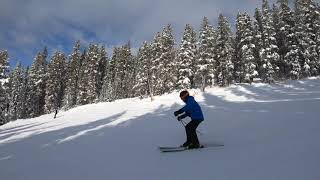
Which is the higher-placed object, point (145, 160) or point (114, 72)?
point (114, 72)

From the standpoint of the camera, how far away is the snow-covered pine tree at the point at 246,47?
53812 millimetres

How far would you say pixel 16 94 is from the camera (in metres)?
94.4

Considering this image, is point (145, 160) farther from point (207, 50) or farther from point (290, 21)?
point (290, 21)

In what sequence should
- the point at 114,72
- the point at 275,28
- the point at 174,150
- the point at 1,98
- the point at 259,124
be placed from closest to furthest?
1. the point at 174,150
2. the point at 259,124
3. the point at 1,98
4. the point at 275,28
5. the point at 114,72

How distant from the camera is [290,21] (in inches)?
2216

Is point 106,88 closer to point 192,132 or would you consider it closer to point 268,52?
point 268,52

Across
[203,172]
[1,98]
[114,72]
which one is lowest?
[203,172]

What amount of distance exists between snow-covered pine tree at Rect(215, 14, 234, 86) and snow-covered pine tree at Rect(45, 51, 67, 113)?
38701mm

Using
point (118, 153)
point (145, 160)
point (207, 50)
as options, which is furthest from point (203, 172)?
point (207, 50)

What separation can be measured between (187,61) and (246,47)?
1012 centimetres

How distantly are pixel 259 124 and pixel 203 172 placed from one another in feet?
24.7

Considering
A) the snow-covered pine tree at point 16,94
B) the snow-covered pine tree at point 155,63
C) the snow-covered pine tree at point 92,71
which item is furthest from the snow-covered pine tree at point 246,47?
the snow-covered pine tree at point 16,94

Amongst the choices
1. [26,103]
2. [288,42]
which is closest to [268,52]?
[288,42]

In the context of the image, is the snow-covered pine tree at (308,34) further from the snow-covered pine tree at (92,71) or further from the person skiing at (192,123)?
the person skiing at (192,123)
